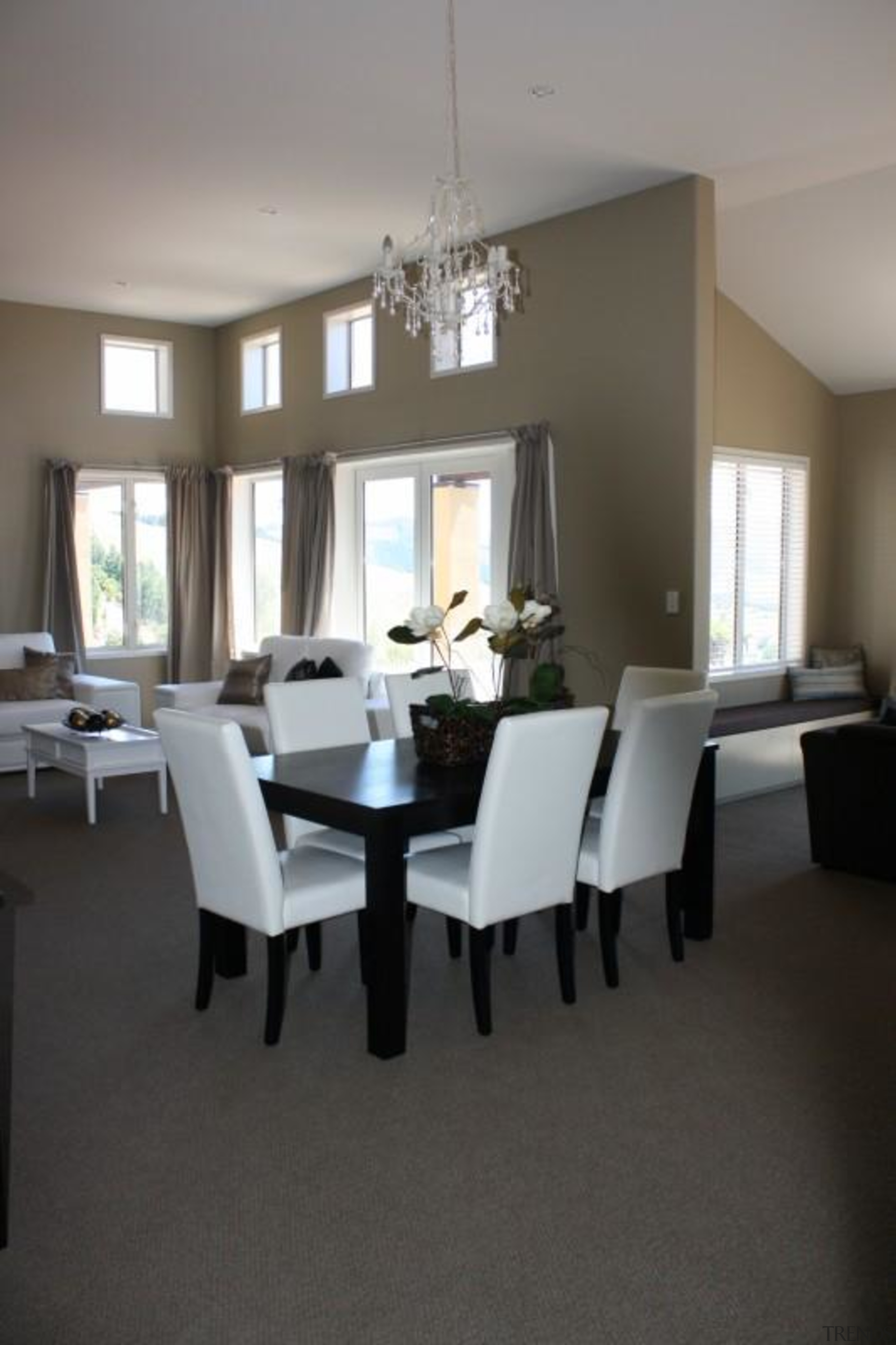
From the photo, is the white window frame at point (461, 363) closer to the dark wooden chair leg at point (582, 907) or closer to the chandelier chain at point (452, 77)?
the chandelier chain at point (452, 77)

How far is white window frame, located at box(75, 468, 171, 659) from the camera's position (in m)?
9.13

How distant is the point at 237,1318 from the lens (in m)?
2.11

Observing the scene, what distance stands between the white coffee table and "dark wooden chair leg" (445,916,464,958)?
8.04ft

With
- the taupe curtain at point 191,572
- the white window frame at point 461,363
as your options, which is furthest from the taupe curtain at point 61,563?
the white window frame at point 461,363

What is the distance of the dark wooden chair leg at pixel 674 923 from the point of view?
3963 millimetres

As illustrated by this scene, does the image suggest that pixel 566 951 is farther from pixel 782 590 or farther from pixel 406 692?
pixel 782 590

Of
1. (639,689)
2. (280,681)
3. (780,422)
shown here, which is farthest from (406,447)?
(639,689)

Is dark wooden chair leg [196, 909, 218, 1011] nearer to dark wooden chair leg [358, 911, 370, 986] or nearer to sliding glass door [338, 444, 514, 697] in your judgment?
dark wooden chair leg [358, 911, 370, 986]

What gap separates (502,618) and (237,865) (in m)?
1.20

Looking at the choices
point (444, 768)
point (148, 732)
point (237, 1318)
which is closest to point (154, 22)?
point (444, 768)

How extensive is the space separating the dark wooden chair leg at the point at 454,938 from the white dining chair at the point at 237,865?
55cm

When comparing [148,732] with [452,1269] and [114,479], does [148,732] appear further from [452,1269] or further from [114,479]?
[452,1269]

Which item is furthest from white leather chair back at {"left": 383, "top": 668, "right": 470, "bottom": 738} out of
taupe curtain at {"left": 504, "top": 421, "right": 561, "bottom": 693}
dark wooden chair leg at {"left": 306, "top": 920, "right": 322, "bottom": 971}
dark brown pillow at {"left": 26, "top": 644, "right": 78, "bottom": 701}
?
dark brown pillow at {"left": 26, "top": 644, "right": 78, "bottom": 701}

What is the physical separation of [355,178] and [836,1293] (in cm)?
542
